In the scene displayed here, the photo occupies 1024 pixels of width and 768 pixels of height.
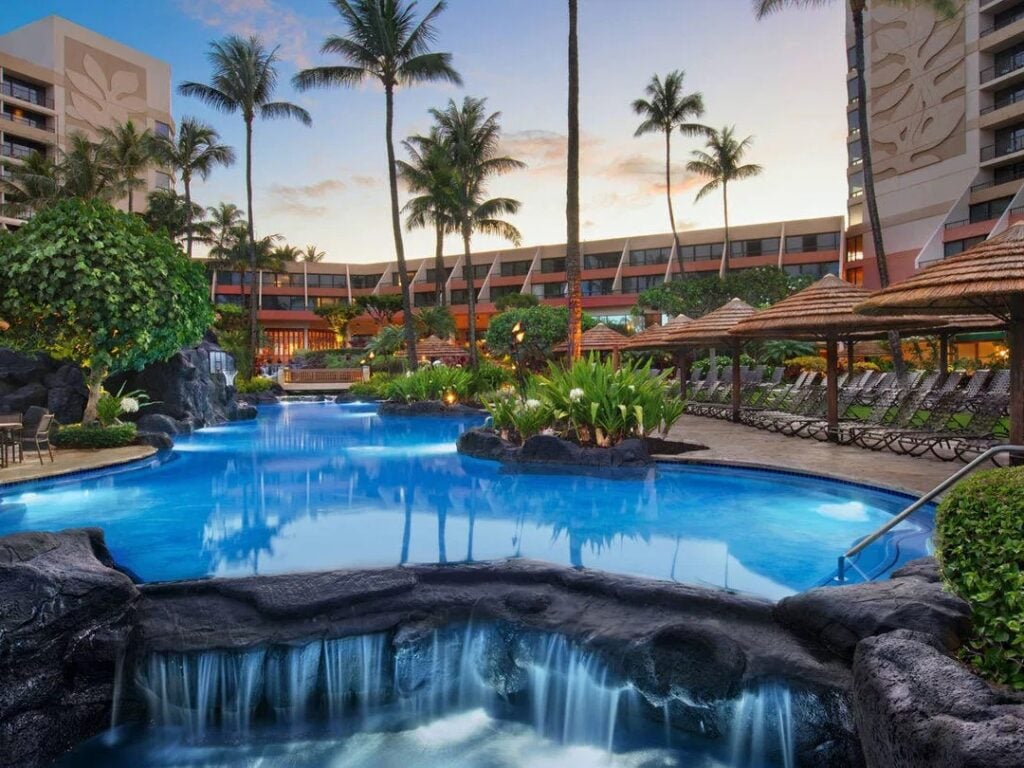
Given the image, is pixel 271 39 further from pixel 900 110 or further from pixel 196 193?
pixel 900 110

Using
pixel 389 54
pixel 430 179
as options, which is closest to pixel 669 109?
pixel 430 179

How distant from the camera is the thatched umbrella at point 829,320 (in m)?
12.3

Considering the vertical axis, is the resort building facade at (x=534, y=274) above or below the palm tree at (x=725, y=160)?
below

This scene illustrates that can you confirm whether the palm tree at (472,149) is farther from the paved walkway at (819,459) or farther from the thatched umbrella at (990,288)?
the thatched umbrella at (990,288)

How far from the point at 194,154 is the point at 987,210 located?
142 ft

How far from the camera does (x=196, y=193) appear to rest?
58375 mm

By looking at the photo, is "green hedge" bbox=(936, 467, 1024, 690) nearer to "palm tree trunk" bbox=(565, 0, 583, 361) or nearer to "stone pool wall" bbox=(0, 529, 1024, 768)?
"stone pool wall" bbox=(0, 529, 1024, 768)

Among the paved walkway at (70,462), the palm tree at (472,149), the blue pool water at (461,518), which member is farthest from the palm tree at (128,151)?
the blue pool water at (461,518)

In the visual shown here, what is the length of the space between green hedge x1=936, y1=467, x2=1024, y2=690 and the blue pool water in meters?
2.40

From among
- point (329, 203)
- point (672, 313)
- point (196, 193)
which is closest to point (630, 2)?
point (672, 313)

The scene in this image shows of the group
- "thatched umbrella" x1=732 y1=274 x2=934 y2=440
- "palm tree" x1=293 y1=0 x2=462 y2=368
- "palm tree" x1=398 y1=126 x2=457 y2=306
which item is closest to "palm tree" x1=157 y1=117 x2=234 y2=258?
"palm tree" x1=398 y1=126 x2=457 y2=306

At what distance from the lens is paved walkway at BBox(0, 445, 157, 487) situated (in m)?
10.5

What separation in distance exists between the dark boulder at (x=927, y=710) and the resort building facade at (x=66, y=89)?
53.0m

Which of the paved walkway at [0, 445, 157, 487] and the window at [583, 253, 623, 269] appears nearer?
the paved walkway at [0, 445, 157, 487]
